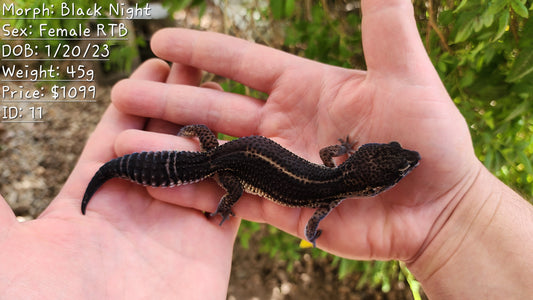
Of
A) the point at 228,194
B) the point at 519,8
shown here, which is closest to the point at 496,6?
the point at 519,8

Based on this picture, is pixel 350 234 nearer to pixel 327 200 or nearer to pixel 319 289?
pixel 327 200

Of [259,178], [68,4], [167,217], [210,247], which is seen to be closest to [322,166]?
[259,178]

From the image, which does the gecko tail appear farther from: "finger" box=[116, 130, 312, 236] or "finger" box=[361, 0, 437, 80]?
"finger" box=[361, 0, 437, 80]

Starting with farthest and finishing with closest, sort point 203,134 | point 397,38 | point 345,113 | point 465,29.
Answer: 1. point 203,134
2. point 345,113
3. point 397,38
4. point 465,29

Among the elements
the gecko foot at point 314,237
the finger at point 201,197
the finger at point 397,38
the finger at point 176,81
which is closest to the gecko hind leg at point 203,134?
the finger at point 201,197

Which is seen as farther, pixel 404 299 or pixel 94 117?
pixel 94 117

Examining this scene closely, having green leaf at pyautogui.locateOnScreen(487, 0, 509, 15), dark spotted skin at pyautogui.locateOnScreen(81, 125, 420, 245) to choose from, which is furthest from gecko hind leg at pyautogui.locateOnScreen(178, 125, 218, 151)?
green leaf at pyautogui.locateOnScreen(487, 0, 509, 15)

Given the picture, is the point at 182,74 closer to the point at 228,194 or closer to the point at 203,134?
the point at 203,134
